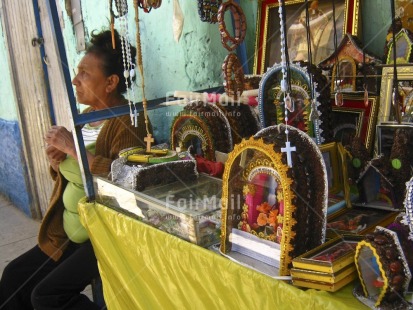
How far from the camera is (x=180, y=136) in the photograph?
1.88 m

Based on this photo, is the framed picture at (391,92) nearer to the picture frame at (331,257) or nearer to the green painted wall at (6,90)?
the picture frame at (331,257)

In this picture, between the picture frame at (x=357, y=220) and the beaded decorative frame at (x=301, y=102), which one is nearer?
the picture frame at (x=357, y=220)

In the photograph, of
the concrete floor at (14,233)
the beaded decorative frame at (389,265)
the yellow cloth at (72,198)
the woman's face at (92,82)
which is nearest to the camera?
the beaded decorative frame at (389,265)

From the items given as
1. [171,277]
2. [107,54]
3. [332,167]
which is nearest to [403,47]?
[332,167]

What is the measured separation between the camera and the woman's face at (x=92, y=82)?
6.59ft

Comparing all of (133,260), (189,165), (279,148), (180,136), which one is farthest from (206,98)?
(279,148)

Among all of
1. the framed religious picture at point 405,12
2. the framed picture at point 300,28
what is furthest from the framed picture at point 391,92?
the framed picture at point 300,28

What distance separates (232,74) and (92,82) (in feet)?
2.49

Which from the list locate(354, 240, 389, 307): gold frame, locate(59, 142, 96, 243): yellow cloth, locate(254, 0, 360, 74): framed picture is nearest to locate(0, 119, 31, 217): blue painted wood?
locate(59, 142, 96, 243): yellow cloth

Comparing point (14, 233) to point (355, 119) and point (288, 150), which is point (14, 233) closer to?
point (355, 119)

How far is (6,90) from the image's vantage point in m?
4.14

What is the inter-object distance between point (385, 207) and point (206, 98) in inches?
34.2

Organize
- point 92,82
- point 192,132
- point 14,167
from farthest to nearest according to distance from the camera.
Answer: point 14,167, point 92,82, point 192,132

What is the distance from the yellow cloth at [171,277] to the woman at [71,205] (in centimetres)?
15
